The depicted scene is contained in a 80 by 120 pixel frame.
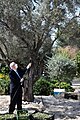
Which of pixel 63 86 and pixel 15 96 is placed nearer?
pixel 15 96

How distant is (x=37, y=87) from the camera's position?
16.1 meters

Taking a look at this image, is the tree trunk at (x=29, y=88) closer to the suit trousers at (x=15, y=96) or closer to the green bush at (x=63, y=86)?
the suit trousers at (x=15, y=96)

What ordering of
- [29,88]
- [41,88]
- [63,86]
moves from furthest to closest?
[63,86] < [41,88] < [29,88]

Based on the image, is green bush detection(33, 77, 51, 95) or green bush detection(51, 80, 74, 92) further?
green bush detection(51, 80, 74, 92)

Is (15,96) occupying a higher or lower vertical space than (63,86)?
lower

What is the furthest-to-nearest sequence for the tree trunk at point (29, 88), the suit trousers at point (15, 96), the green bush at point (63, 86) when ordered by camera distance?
1. the green bush at point (63, 86)
2. the tree trunk at point (29, 88)
3. the suit trousers at point (15, 96)

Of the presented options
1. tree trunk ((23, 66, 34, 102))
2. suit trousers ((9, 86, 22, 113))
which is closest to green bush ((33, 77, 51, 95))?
tree trunk ((23, 66, 34, 102))

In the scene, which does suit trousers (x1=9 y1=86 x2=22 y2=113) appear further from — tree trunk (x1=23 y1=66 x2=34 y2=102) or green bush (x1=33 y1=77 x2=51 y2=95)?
green bush (x1=33 y1=77 x2=51 y2=95)

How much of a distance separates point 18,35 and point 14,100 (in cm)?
290

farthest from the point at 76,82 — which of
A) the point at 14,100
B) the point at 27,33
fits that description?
the point at 14,100

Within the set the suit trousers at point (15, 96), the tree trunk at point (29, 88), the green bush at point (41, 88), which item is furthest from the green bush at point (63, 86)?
the suit trousers at point (15, 96)

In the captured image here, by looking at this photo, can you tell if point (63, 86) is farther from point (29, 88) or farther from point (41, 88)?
point (29, 88)

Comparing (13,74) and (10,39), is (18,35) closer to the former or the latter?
(10,39)

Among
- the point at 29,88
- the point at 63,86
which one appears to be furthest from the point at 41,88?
the point at 29,88
